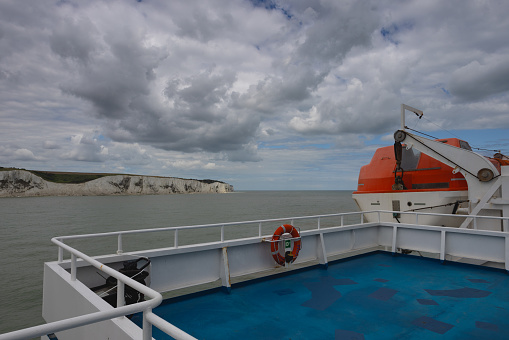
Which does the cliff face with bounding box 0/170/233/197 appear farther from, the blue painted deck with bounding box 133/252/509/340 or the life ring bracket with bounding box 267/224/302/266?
the blue painted deck with bounding box 133/252/509/340

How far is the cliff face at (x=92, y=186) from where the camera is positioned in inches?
4009

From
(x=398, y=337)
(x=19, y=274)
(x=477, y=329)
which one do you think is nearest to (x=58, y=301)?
(x=398, y=337)

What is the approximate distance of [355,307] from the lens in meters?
5.39

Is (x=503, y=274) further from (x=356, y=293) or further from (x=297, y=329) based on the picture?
(x=297, y=329)

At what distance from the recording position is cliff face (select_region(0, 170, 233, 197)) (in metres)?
102

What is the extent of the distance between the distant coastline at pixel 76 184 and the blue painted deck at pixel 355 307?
399 ft

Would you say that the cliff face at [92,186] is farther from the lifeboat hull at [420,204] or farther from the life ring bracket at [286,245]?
the life ring bracket at [286,245]

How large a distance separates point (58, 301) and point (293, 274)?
5080 millimetres

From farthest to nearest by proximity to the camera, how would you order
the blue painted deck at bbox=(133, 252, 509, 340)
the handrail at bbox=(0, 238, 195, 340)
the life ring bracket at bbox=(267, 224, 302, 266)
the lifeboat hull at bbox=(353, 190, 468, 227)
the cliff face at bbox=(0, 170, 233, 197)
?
the cliff face at bbox=(0, 170, 233, 197) < the lifeboat hull at bbox=(353, 190, 468, 227) < the life ring bracket at bbox=(267, 224, 302, 266) < the blue painted deck at bbox=(133, 252, 509, 340) < the handrail at bbox=(0, 238, 195, 340)

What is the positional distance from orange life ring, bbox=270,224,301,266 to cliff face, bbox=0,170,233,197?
121279 millimetres

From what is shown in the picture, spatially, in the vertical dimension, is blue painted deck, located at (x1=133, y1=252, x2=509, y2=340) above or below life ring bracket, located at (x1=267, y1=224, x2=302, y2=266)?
below

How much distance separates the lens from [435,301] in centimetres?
567

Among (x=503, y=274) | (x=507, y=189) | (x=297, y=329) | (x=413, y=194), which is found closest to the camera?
(x=297, y=329)

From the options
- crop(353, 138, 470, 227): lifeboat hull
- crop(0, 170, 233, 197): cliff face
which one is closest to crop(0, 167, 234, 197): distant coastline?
crop(0, 170, 233, 197): cliff face
